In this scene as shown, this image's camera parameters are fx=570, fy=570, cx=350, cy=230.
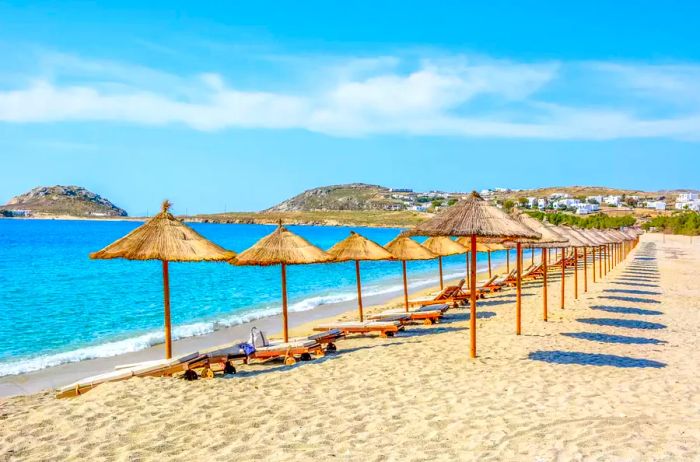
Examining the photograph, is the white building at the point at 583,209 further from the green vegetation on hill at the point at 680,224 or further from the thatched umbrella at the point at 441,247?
the thatched umbrella at the point at 441,247

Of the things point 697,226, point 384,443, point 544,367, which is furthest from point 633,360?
point 697,226

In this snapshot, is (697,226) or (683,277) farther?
(697,226)

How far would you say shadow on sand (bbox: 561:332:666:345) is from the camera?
10070 millimetres

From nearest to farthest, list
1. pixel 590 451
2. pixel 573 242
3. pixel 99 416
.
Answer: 1. pixel 590 451
2. pixel 99 416
3. pixel 573 242

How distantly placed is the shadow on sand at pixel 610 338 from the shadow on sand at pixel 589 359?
1327mm

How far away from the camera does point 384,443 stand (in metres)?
5.23

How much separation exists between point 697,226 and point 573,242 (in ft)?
203

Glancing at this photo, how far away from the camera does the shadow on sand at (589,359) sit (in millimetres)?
8367

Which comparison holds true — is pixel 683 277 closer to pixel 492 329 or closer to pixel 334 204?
pixel 492 329

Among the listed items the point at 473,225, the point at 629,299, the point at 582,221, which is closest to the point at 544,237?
the point at 473,225

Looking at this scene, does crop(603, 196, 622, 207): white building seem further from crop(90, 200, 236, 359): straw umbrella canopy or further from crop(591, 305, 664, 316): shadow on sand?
crop(90, 200, 236, 359): straw umbrella canopy

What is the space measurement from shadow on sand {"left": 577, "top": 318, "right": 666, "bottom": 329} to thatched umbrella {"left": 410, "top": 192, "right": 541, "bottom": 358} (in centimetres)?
416

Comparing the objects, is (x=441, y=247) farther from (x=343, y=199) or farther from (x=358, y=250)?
(x=343, y=199)

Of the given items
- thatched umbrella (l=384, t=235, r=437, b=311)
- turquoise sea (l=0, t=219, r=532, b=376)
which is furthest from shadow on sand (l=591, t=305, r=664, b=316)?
turquoise sea (l=0, t=219, r=532, b=376)
